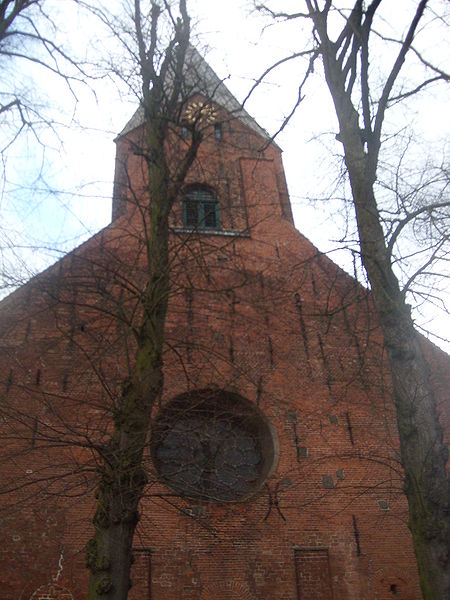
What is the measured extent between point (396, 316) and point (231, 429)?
2.02 metres

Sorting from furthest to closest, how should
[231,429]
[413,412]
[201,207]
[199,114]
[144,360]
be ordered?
[201,207], [199,114], [231,429], [144,360], [413,412]

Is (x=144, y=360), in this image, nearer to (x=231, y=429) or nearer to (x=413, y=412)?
(x=231, y=429)

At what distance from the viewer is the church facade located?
625 cm

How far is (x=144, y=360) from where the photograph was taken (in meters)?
4.87

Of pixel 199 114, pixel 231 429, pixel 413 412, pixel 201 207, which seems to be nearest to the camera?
pixel 413 412

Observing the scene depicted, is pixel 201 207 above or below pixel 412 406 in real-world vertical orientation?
above

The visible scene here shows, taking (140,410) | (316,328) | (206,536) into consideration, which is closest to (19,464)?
(206,536)

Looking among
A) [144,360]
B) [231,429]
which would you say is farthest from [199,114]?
[231,429]

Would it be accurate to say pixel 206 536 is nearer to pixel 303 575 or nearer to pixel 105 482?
pixel 303 575

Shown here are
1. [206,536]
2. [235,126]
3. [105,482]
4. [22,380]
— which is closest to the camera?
[105,482]

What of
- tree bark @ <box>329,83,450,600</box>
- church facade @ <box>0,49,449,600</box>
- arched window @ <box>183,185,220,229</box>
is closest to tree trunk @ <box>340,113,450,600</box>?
tree bark @ <box>329,83,450,600</box>

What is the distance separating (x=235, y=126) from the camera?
1326 cm

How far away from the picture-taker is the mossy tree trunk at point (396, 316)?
4.13 meters

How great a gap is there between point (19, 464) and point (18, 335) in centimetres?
198
